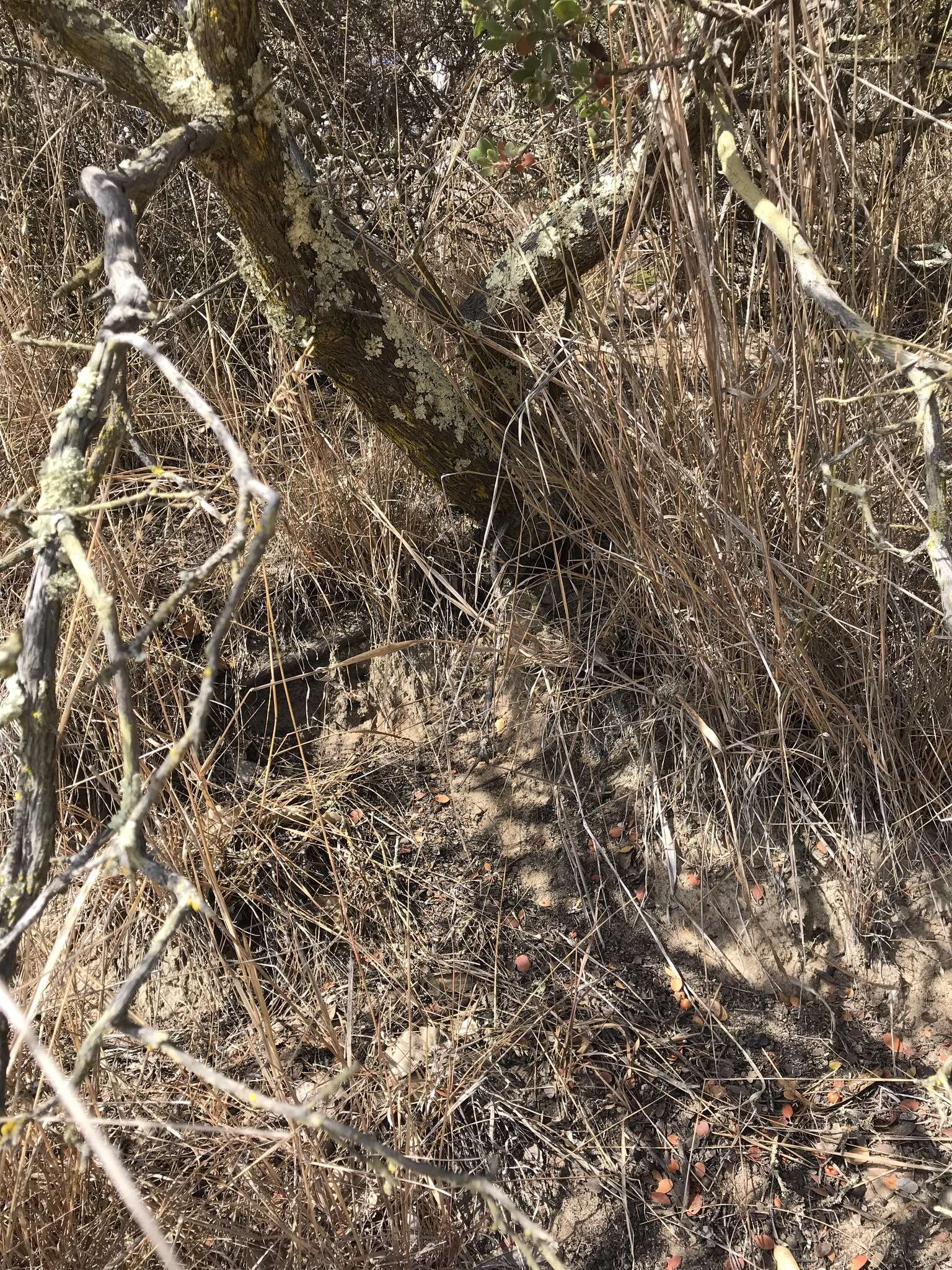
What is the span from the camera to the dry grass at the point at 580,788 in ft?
4.59

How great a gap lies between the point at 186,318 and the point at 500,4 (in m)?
1.15

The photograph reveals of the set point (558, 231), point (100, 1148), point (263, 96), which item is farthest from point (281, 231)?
point (100, 1148)

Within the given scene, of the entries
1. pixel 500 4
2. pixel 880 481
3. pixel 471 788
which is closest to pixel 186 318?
pixel 500 4

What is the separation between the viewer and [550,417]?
183cm

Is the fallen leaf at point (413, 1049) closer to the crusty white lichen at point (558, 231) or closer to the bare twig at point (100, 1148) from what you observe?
the bare twig at point (100, 1148)

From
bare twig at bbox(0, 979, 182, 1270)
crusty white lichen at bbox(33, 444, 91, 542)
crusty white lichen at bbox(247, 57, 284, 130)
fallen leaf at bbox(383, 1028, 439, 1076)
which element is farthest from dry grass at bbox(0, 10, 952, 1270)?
bare twig at bbox(0, 979, 182, 1270)

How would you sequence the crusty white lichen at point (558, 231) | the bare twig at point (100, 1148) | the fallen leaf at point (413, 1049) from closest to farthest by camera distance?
the bare twig at point (100, 1148), the crusty white lichen at point (558, 231), the fallen leaf at point (413, 1049)

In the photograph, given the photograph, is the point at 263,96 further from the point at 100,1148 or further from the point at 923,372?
the point at 100,1148

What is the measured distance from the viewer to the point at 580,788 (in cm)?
187

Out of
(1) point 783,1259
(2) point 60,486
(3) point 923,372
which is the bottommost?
(1) point 783,1259

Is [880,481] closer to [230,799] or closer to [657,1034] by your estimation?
[657,1034]

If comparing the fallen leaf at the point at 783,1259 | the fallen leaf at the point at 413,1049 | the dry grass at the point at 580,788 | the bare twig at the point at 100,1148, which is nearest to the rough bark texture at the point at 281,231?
the dry grass at the point at 580,788

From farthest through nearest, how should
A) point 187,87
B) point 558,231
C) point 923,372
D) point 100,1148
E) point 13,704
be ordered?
point 558,231 < point 187,87 < point 923,372 < point 13,704 < point 100,1148

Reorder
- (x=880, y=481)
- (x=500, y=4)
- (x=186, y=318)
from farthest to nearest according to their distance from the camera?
(x=186, y=318), (x=880, y=481), (x=500, y=4)
